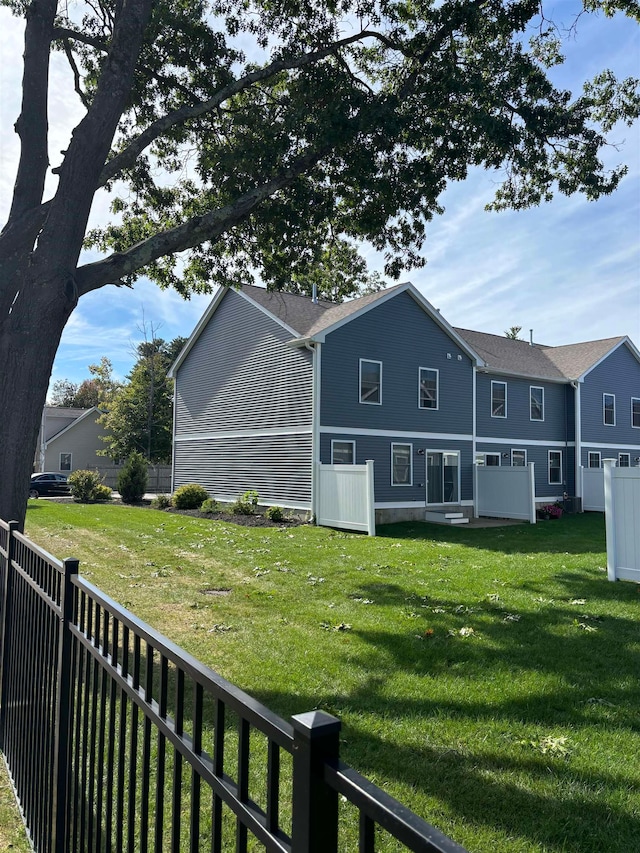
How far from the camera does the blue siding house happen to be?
1848 centimetres

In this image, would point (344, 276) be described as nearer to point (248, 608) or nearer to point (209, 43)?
point (209, 43)

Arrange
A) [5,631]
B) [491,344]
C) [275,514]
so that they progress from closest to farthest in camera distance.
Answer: [5,631] < [275,514] < [491,344]

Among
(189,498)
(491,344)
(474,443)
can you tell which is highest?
(491,344)

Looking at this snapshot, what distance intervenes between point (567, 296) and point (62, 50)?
52.1ft

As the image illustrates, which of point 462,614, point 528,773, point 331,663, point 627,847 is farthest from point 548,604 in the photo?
point 627,847

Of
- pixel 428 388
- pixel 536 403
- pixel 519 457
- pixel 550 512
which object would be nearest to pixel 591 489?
pixel 519 457

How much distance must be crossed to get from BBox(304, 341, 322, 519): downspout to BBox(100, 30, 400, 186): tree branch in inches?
354

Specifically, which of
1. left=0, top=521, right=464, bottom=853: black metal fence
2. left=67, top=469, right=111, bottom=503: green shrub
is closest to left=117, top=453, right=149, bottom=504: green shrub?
left=67, top=469, right=111, bottom=503: green shrub

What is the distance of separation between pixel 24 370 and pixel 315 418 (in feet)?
39.2

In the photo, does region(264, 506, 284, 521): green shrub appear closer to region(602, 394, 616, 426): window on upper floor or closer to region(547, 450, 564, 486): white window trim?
region(547, 450, 564, 486): white window trim

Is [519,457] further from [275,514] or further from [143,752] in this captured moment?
[143,752]

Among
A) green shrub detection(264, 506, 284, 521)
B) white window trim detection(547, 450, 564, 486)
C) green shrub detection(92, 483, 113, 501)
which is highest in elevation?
white window trim detection(547, 450, 564, 486)

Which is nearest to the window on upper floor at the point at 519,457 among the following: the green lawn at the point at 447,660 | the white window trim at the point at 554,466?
the white window trim at the point at 554,466

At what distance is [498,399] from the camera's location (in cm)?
2381
